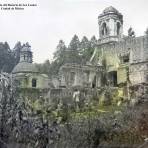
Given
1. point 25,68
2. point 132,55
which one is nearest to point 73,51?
point 25,68

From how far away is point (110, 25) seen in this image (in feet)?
217

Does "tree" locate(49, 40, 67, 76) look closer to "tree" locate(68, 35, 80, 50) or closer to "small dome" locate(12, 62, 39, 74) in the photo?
"tree" locate(68, 35, 80, 50)

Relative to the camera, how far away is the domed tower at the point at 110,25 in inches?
2603

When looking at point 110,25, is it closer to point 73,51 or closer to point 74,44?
point 73,51

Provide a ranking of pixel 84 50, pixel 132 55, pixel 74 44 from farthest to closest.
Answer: pixel 74 44, pixel 84 50, pixel 132 55

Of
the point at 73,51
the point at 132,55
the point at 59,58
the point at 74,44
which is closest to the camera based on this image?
the point at 132,55

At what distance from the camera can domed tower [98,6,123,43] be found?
217 feet

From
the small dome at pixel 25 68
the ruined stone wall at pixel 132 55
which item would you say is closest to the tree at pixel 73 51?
the small dome at pixel 25 68

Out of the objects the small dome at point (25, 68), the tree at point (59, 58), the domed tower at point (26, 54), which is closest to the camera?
the small dome at point (25, 68)

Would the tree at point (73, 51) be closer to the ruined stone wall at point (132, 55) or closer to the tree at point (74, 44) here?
the tree at point (74, 44)

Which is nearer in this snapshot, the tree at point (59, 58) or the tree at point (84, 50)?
the tree at point (84, 50)

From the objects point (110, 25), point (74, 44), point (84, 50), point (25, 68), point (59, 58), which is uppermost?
point (110, 25)

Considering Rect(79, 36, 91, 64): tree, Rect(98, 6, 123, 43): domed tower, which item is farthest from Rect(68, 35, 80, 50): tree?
Rect(98, 6, 123, 43): domed tower

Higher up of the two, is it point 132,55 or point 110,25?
point 110,25
